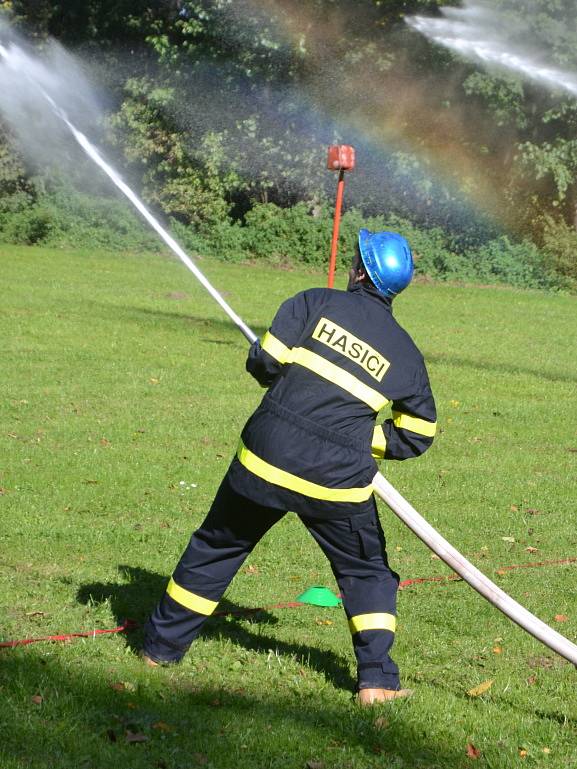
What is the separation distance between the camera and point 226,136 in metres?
32.9

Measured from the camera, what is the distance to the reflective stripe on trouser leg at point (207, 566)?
15.1 ft

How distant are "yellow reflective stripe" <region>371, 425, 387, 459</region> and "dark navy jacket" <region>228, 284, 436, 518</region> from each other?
0.05 m

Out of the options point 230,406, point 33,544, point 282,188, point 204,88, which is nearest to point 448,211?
point 282,188

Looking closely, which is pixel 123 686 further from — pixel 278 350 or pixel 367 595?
pixel 278 350

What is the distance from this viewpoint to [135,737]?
4055 millimetres

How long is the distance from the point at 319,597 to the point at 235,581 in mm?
601

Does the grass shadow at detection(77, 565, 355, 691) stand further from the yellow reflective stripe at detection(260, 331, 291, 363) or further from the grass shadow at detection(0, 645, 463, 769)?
the yellow reflective stripe at detection(260, 331, 291, 363)

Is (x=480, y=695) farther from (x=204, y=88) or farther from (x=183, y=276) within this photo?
(x=204, y=88)

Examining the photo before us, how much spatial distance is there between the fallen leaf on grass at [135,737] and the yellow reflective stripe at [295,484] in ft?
3.59

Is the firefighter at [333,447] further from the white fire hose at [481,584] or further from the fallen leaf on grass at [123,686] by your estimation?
the fallen leaf on grass at [123,686]

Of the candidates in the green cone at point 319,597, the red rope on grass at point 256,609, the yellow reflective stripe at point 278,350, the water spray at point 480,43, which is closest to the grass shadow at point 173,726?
the red rope on grass at point 256,609

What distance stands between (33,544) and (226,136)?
27.5 m

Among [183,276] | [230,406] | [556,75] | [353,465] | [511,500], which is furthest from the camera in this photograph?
[556,75]

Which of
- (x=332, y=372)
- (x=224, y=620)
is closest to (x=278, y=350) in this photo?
(x=332, y=372)
